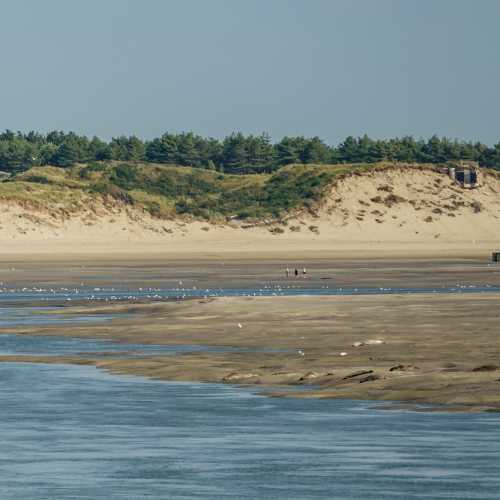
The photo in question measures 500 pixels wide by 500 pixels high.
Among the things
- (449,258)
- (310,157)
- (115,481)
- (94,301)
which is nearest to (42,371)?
(115,481)

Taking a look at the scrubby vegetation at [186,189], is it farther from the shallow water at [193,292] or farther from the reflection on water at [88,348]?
the reflection on water at [88,348]

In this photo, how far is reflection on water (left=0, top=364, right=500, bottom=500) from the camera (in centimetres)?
1809

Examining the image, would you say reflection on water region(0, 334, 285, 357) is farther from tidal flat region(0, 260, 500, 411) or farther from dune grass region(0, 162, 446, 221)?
dune grass region(0, 162, 446, 221)

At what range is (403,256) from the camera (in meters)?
113

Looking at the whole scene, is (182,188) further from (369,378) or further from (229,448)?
(229,448)

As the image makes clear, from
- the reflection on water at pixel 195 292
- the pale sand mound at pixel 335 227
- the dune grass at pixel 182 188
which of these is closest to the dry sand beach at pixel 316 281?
the pale sand mound at pixel 335 227

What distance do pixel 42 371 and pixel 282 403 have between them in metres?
7.92

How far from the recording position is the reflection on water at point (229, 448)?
59.4 feet

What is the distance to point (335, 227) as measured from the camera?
152m

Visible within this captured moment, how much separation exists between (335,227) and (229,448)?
431 ft

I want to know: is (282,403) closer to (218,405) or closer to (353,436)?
(218,405)

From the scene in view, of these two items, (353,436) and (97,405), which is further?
(97,405)

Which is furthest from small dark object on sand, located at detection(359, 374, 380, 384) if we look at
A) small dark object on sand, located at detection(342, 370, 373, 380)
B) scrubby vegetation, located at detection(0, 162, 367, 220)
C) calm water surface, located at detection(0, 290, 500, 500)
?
scrubby vegetation, located at detection(0, 162, 367, 220)

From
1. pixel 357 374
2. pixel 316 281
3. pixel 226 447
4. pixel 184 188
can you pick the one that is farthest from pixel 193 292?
pixel 184 188
